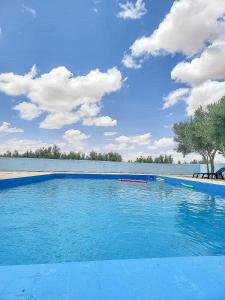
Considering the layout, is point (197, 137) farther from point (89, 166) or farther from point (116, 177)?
point (89, 166)

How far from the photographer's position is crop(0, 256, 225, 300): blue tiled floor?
6.39ft

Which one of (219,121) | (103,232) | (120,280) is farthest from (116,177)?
(120,280)

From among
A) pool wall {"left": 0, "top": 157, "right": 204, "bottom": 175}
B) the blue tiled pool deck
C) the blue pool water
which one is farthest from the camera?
pool wall {"left": 0, "top": 157, "right": 204, "bottom": 175}

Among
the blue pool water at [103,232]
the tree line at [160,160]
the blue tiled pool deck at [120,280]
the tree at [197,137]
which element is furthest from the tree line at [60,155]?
the blue tiled pool deck at [120,280]

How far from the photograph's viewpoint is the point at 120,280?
7.24ft

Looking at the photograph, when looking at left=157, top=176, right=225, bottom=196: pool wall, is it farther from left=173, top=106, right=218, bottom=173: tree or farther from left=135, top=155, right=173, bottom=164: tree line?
left=135, top=155, right=173, bottom=164: tree line

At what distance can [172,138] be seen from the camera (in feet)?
86.7

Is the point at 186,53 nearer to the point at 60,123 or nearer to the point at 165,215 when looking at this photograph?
the point at 165,215

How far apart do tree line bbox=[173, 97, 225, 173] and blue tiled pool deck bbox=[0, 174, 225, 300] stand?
46.9 ft

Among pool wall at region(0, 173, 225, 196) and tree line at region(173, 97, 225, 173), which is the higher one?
tree line at region(173, 97, 225, 173)

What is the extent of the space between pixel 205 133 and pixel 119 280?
1770cm

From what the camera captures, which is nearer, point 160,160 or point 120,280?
point 120,280

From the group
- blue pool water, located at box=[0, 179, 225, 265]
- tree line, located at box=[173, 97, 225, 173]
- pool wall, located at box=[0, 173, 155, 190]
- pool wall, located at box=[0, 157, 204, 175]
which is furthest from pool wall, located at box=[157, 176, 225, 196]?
pool wall, located at box=[0, 157, 204, 175]

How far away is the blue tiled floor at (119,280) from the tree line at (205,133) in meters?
14.3
